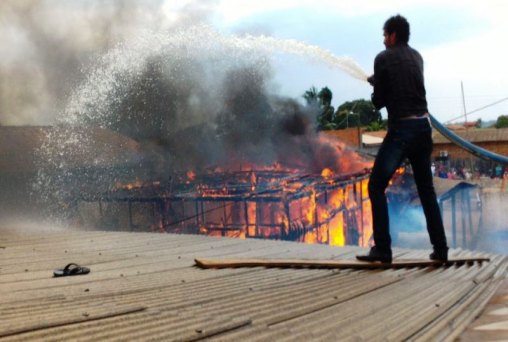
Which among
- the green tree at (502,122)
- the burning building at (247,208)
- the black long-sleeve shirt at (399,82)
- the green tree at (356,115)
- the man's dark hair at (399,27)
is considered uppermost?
the green tree at (356,115)

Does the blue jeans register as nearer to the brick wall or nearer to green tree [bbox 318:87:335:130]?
the brick wall

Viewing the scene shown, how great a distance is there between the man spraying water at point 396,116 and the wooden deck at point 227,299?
11.3 inches

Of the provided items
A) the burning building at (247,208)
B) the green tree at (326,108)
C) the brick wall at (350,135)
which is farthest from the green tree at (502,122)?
the burning building at (247,208)

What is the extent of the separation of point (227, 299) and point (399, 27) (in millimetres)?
2606

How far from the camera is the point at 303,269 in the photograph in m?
3.88

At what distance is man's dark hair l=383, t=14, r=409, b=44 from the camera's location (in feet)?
13.7

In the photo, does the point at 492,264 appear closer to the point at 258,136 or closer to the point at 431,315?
the point at 431,315

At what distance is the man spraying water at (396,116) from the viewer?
407 centimetres

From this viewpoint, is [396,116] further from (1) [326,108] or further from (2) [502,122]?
(2) [502,122]

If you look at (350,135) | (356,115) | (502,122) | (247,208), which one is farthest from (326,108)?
(247,208)

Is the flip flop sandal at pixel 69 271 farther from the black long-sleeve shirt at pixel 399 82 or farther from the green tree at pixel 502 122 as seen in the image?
the green tree at pixel 502 122

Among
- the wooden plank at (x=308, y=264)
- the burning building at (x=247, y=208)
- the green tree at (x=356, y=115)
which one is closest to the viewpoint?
the wooden plank at (x=308, y=264)

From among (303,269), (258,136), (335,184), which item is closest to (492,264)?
(303,269)

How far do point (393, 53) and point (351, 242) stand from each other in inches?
561
